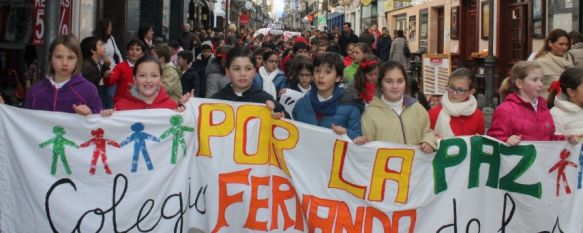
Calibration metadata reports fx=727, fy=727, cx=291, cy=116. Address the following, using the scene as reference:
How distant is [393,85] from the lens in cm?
533

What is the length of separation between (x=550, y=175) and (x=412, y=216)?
1082 mm

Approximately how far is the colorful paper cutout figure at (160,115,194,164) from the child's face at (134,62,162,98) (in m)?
0.36

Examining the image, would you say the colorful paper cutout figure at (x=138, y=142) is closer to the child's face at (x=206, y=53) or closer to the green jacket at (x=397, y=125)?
the green jacket at (x=397, y=125)

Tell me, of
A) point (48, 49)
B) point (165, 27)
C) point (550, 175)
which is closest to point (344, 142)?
point (550, 175)

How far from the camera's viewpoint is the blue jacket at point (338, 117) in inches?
213

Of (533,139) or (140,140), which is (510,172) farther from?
(140,140)

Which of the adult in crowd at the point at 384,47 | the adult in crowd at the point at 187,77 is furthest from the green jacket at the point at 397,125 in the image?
the adult in crowd at the point at 384,47

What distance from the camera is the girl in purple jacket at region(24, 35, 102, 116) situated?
17.6ft

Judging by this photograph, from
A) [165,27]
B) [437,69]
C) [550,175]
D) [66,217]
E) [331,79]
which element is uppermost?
[165,27]

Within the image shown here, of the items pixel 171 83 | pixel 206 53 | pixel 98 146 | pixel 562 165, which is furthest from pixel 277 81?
pixel 562 165

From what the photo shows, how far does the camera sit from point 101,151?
5215 mm

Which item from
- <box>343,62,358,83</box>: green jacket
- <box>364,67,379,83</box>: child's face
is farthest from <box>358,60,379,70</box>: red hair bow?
<box>343,62,358,83</box>: green jacket

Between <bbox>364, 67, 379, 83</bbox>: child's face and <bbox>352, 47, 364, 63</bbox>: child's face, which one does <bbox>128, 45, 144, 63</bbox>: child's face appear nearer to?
<bbox>352, 47, 364, 63</bbox>: child's face

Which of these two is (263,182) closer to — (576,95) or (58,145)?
(58,145)
